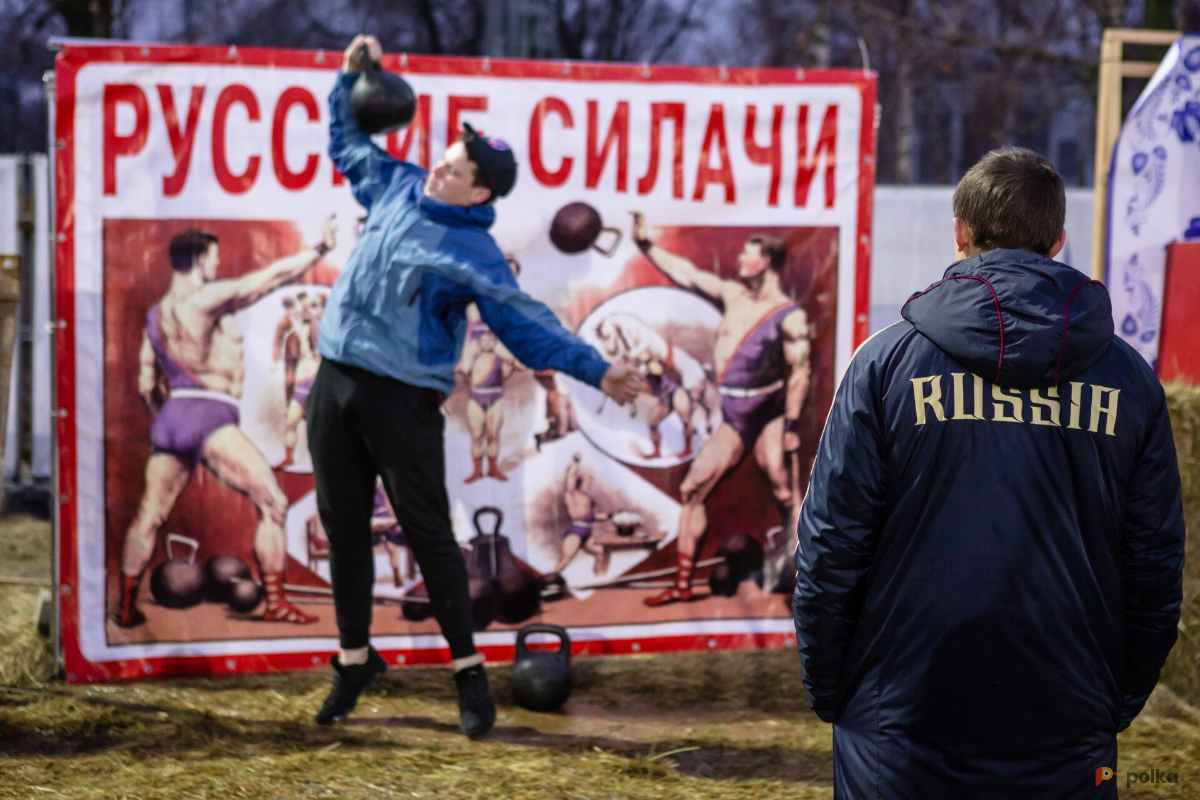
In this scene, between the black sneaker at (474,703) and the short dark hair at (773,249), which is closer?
the black sneaker at (474,703)

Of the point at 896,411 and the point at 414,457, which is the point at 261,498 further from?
the point at 896,411

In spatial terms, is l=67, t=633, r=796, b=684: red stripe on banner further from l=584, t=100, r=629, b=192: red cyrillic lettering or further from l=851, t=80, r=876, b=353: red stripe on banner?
l=584, t=100, r=629, b=192: red cyrillic lettering

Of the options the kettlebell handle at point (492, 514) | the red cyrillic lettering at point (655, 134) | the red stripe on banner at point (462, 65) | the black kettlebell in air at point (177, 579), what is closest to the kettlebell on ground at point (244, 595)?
the black kettlebell in air at point (177, 579)

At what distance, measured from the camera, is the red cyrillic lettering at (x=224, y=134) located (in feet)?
15.3

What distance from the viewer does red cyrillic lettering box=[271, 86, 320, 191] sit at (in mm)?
4715

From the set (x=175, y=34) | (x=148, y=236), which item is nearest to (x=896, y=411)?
(x=148, y=236)

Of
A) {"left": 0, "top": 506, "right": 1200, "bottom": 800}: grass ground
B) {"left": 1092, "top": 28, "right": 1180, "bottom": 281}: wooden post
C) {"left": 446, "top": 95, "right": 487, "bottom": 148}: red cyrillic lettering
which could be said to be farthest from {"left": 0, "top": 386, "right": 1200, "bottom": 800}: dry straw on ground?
{"left": 446, "top": 95, "right": 487, "bottom": 148}: red cyrillic lettering

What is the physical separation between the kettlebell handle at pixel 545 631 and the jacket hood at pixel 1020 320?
2763 millimetres

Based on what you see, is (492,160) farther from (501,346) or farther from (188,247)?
(188,247)

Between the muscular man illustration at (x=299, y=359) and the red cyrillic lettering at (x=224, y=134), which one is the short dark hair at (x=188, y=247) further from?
the muscular man illustration at (x=299, y=359)

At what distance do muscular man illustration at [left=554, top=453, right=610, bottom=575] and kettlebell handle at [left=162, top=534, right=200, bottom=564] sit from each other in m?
1.43

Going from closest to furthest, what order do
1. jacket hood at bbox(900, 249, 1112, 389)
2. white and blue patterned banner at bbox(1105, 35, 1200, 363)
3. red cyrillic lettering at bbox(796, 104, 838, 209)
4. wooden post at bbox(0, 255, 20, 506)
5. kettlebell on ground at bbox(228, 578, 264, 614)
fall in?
jacket hood at bbox(900, 249, 1112, 389) < wooden post at bbox(0, 255, 20, 506) < kettlebell on ground at bbox(228, 578, 264, 614) < red cyrillic lettering at bbox(796, 104, 838, 209) < white and blue patterned banner at bbox(1105, 35, 1200, 363)

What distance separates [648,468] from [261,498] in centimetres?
157

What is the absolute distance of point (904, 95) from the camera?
20562 millimetres
